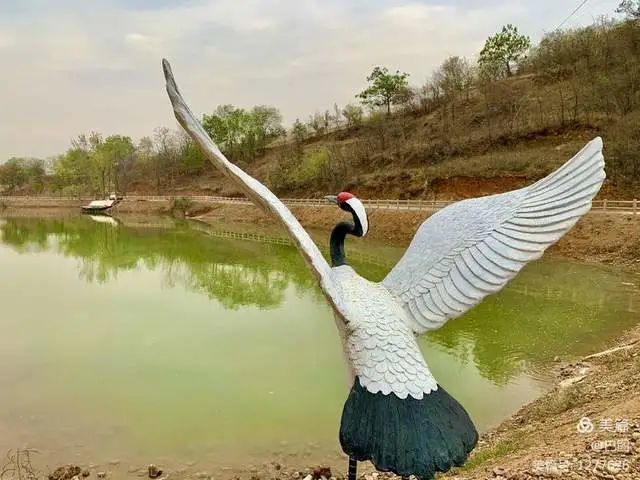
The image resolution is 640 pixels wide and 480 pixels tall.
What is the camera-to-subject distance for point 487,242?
3688 mm

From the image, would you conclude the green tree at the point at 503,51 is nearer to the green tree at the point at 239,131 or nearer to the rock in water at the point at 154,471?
the green tree at the point at 239,131

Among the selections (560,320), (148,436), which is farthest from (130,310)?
(560,320)

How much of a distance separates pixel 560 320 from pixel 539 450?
24.1 ft

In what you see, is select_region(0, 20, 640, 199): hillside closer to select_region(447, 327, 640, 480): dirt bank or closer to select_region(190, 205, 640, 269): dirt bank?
select_region(190, 205, 640, 269): dirt bank

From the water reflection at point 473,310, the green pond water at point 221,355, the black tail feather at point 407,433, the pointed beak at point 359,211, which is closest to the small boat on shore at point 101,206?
the water reflection at point 473,310

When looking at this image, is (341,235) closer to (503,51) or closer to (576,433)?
(576,433)

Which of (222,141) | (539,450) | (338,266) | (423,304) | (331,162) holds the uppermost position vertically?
(222,141)

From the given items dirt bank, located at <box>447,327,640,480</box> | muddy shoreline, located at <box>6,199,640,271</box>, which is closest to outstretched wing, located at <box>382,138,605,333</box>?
muddy shoreline, located at <box>6,199,640,271</box>

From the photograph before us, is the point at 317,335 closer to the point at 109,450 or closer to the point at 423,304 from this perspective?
the point at 109,450

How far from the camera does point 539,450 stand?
481 centimetres

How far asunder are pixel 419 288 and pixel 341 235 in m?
0.65

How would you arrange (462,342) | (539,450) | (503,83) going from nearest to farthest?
(539,450)
(462,342)
(503,83)

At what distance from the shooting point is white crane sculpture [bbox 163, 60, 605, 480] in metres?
2.93

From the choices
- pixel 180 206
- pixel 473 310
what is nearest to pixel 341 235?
pixel 473 310
